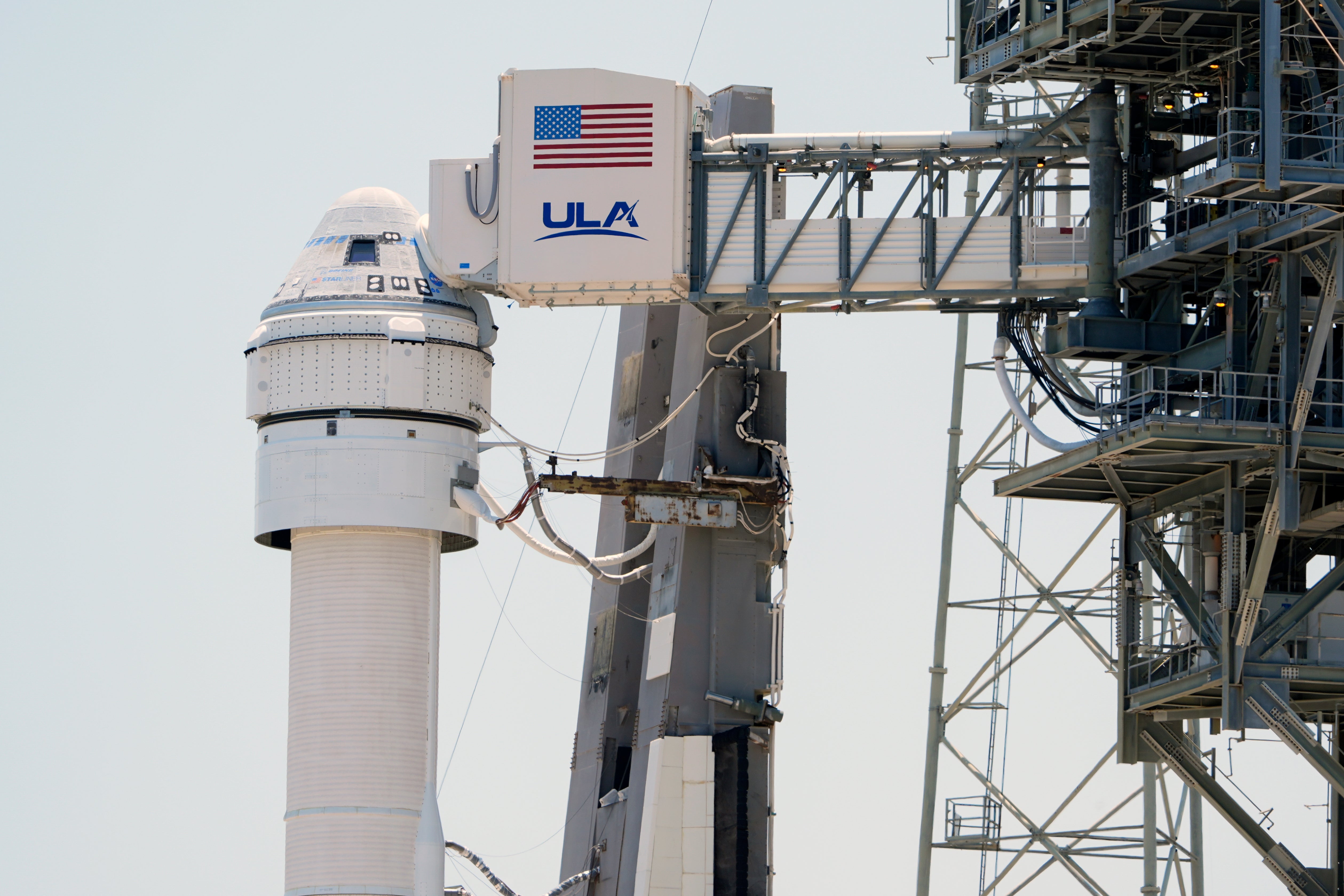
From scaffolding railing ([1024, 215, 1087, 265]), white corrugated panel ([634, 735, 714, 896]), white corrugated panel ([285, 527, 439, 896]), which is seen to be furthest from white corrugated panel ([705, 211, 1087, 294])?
white corrugated panel ([634, 735, 714, 896])

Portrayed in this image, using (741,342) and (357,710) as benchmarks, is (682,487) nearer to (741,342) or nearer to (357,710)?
(741,342)

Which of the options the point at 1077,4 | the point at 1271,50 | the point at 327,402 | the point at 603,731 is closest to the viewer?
the point at 1271,50

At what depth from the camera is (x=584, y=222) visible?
44.2m

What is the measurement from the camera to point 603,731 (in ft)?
163

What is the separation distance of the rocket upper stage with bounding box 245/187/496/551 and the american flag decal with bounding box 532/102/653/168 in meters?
3.39

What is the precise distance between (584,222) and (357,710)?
9084 millimetres

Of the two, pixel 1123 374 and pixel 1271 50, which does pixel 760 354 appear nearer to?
pixel 1123 374

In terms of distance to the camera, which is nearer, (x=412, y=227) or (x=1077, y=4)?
(x=1077, y=4)

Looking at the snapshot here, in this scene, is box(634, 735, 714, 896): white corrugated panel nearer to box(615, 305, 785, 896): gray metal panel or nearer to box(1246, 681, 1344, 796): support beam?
box(615, 305, 785, 896): gray metal panel


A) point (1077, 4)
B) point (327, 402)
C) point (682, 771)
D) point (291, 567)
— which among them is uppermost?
point (1077, 4)

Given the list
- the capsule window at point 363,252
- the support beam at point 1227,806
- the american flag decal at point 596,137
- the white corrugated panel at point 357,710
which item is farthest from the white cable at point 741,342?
the support beam at point 1227,806

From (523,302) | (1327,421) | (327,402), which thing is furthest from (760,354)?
(1327,421)

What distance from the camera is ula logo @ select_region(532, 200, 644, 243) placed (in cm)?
4422

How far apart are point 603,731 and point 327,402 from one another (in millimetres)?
8902
